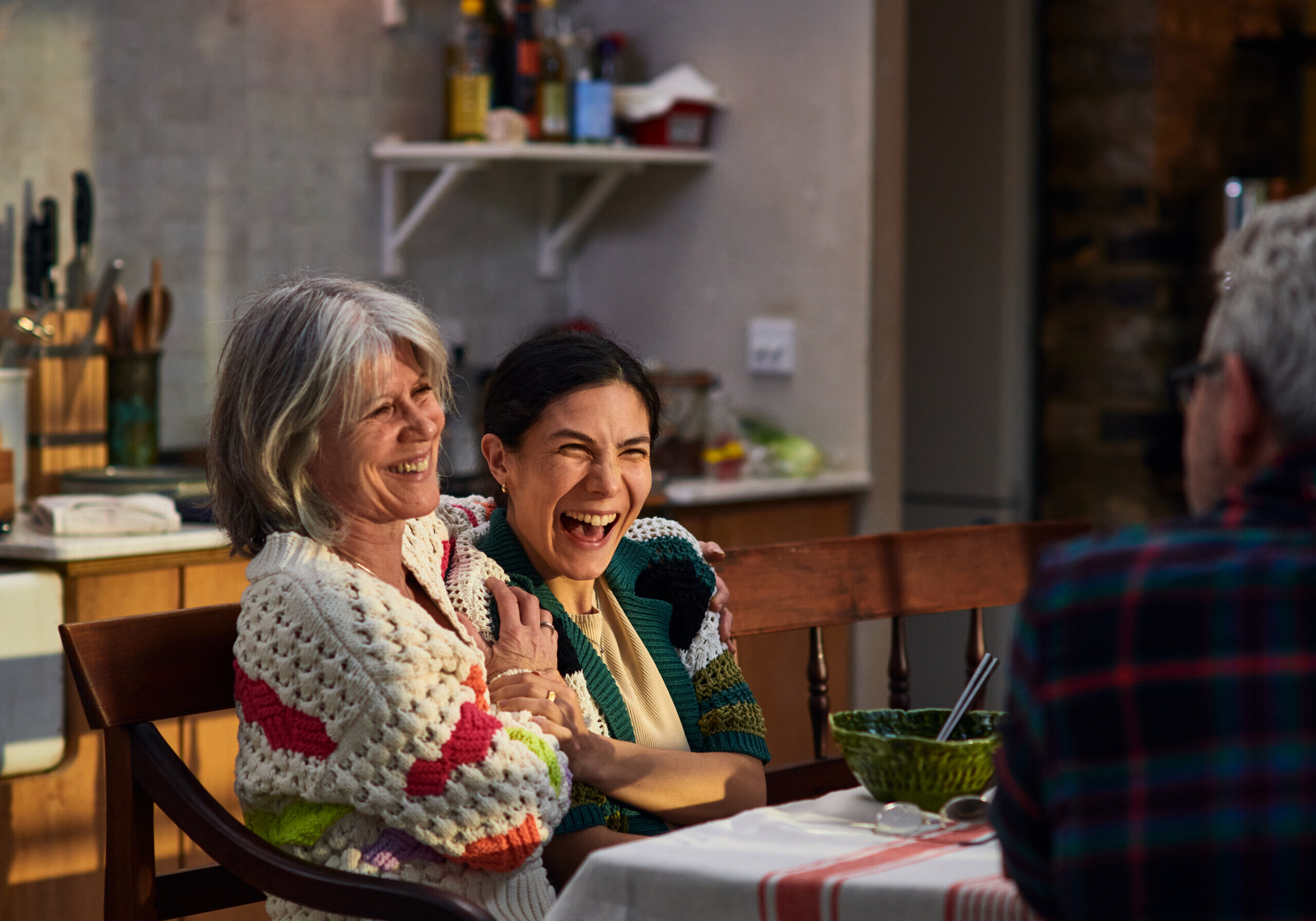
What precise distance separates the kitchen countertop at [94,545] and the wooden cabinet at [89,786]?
0.02 m

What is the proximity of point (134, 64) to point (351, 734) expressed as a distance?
7.64 ft

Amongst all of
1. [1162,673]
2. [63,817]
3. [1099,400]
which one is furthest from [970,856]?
[1099,400]

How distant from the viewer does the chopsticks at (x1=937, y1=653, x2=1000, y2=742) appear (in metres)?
1.42

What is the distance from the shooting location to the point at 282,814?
59.8 inches

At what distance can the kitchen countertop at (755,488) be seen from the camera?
10.9ft

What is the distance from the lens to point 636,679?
1.81 m

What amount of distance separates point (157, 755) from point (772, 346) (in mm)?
2463

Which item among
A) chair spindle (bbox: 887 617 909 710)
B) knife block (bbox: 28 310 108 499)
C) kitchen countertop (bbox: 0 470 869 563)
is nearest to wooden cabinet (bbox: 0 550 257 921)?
kitchen countertop (bbox: 0 470 869 563)

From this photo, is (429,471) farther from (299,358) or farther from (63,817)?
(63,817)

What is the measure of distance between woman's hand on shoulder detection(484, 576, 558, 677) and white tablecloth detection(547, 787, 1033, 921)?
0.41 m

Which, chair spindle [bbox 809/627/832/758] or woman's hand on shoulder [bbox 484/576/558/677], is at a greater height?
woman's hand on shoulder [bbox 484/576/558/677]

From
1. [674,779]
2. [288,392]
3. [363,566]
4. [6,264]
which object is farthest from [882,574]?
[6,264]

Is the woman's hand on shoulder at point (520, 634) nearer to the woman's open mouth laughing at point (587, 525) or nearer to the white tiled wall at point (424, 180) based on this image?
the woman's open mouth laughing at point (587, 525)

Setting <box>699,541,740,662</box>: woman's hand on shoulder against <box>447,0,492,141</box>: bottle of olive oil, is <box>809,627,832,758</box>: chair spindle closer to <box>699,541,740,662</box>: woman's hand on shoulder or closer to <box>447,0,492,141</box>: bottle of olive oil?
<box>699,541,740,662</box>: woman's hand on shoulder
